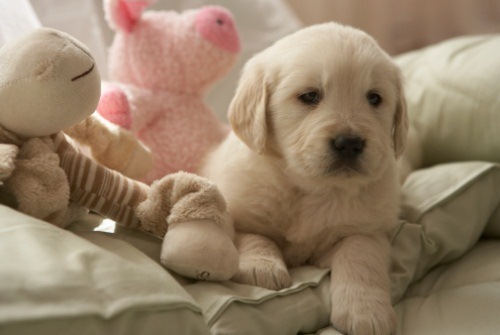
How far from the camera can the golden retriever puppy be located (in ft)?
4.85

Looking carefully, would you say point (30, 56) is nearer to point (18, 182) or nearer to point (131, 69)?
point (18, 182)

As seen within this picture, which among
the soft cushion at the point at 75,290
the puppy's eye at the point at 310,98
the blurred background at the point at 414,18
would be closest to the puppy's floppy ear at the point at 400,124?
the puppy's eye at the point at 310,98

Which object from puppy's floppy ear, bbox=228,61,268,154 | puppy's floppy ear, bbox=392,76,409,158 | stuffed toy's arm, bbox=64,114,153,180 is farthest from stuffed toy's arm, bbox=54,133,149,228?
puppy's floppy ear, bbox=392,76,409,158

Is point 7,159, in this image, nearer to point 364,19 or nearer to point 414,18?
point 364,19

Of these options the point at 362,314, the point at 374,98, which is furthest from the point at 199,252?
the point at 374,98

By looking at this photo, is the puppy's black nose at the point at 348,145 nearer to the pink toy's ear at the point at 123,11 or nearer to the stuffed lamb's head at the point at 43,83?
the stuffed lamb's head at the point at 43,83

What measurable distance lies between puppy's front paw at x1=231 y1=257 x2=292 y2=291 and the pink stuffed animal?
712mm

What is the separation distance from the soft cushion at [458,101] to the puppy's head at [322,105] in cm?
73

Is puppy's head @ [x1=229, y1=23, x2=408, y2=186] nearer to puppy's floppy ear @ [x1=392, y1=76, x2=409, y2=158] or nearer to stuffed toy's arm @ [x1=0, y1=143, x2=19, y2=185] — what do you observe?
puppy's floppy ear @ [x1=392, y1=76, x2=409, y2=158]

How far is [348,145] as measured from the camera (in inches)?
57.3

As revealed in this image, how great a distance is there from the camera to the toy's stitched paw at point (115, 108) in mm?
1804

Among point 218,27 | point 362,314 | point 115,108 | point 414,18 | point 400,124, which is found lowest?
point 362,314

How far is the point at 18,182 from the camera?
47.3 inches

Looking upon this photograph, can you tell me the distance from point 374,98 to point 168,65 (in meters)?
0.85
